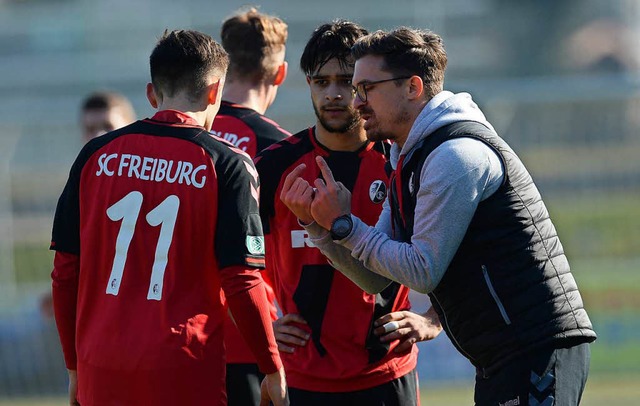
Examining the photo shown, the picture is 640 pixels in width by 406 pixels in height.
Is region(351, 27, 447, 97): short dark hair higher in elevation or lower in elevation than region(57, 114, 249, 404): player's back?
higher

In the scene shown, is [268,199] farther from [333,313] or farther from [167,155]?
[167,155]

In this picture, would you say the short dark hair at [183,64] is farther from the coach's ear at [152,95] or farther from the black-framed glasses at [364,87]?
the black-framed glasses at [364,87]

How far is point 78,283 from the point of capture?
13.6 feet

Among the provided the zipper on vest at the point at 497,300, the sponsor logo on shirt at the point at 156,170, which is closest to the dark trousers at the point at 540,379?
the zipper on vest at the point at 497,300

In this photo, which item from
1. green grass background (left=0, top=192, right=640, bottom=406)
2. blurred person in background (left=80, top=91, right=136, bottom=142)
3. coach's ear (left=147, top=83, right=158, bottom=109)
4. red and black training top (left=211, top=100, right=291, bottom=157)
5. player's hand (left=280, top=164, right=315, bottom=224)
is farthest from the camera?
green grass background (left=0, top=192, right=640, bottom=406)

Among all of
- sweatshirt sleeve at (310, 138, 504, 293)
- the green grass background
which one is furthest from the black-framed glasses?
the green grass background

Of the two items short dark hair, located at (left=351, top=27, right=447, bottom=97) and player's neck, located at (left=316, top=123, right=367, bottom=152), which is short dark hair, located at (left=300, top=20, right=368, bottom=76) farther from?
short dark hair, located at (left=351, top=27, right=447, bottom=97)

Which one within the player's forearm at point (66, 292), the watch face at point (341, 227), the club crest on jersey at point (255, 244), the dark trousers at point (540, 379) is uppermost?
the watch face at point (341, 227)

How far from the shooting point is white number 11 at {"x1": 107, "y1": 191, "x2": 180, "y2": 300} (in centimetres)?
394

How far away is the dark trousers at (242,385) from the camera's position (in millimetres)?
5168

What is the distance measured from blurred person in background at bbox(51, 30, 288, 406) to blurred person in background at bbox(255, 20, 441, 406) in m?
0.64

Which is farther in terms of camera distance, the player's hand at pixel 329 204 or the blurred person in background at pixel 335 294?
the blurred person in background at pixel 335 294

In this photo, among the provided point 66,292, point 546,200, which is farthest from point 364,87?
point 546,200

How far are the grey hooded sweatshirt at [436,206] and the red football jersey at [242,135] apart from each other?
1.49m
